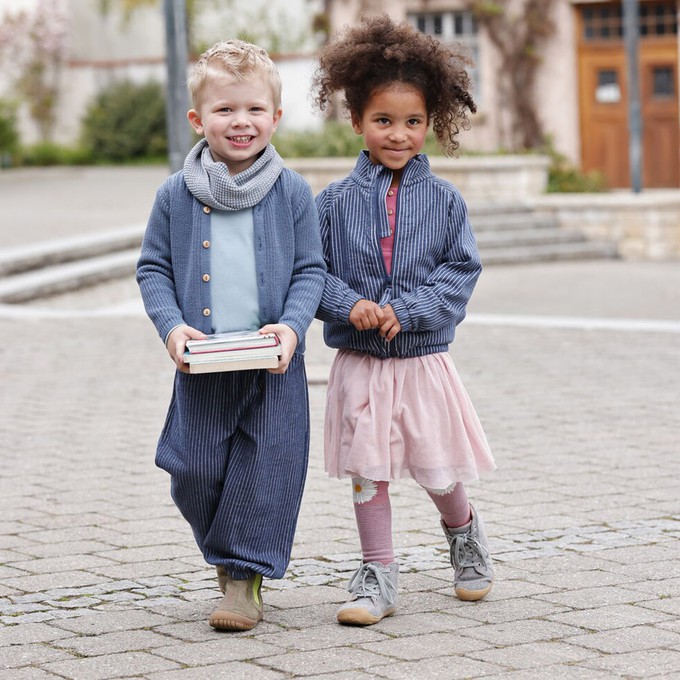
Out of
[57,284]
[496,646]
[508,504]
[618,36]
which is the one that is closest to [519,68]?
[618,36]

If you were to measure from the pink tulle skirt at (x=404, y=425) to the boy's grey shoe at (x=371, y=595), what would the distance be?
25 centimetres

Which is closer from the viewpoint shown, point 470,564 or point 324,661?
point 324,661

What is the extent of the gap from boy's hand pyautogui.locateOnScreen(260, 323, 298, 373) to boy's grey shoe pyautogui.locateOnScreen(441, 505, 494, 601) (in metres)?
0.79

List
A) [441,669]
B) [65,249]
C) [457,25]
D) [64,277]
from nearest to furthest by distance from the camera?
[441,669] → [64,277] → [65,249] → [457,25]

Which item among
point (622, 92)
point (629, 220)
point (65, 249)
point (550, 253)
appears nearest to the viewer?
point (65, 249)

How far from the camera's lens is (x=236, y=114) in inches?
146

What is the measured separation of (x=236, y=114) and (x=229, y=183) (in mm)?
187

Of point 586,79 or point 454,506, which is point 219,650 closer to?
point 454,506

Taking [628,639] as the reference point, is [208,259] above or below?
above

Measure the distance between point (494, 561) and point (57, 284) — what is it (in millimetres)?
8865

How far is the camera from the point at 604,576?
4.18 meters

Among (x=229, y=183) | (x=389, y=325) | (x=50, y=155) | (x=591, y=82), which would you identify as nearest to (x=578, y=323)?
(x=389, y=325)

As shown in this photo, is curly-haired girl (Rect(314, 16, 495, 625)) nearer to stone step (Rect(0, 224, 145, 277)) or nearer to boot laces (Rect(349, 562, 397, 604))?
boot laces (Rect(349, 562, 397, 604))

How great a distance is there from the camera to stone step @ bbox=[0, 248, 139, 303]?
12273mm
